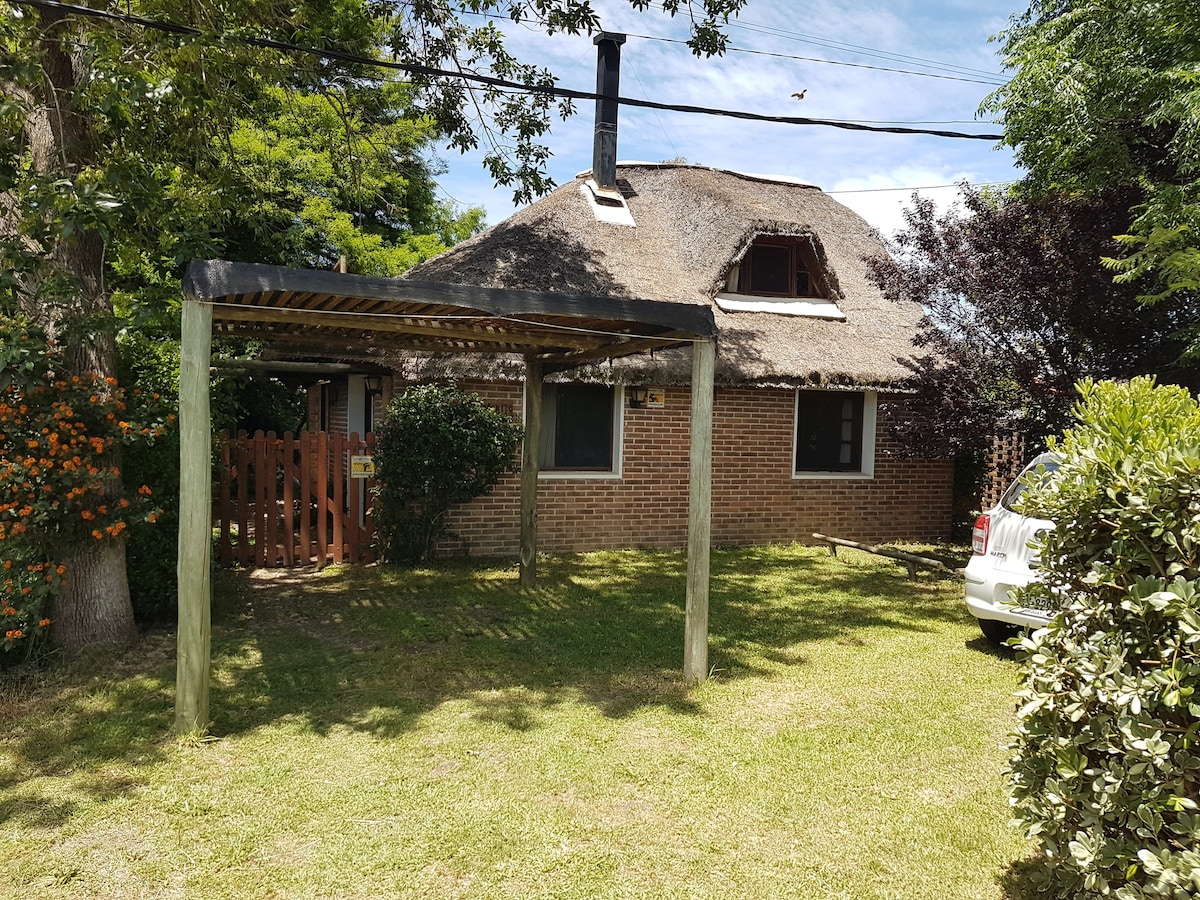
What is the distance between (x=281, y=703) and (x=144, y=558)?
219cm

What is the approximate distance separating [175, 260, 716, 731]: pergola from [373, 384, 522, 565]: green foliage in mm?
1398

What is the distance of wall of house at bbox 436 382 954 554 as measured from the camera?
1077 centimetres

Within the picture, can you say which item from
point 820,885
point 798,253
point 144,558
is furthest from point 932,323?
point 144,558

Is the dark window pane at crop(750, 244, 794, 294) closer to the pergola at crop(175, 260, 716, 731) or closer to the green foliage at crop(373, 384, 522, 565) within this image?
the green foliage at crop(373, 384, 522, 565)

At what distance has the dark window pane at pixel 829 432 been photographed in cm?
1258

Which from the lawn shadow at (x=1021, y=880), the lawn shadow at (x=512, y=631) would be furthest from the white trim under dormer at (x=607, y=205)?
the lawn shadow at (x=1021, y=880)

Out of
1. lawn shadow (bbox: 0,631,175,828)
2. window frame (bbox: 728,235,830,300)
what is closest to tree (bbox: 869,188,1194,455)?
window frame (bbox: 728,235,830,300)

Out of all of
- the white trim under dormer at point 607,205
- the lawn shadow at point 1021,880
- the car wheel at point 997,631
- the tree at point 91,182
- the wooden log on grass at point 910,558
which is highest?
the white trim under dormer at point 607,205

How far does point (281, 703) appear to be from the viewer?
530cm

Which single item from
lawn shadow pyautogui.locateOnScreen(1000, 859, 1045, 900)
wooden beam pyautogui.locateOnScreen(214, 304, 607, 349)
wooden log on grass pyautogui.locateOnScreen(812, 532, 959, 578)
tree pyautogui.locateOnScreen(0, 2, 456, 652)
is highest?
tree pyautogui.locateOnScreen(0, 2, 456, 652)

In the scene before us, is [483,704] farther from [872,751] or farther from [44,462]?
[44,462]

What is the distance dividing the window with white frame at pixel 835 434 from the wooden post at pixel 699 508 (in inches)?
277

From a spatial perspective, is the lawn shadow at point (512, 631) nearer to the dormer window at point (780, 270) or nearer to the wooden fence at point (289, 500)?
the wooden fence at point (289, 500)

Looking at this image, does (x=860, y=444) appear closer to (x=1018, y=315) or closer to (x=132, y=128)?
(x=1018, y=315)
